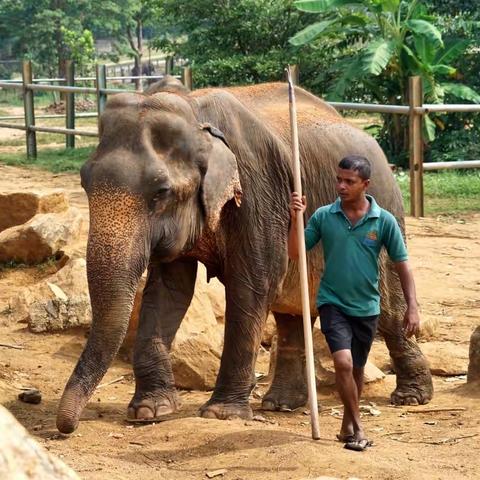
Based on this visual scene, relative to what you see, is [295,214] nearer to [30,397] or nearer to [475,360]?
[475,360]

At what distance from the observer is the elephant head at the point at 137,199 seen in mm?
5422

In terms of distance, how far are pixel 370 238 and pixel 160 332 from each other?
1.48m

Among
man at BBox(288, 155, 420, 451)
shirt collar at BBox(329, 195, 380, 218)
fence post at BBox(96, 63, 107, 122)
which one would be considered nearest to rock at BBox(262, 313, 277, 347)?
man at BBox(288, 155, 420, 451)

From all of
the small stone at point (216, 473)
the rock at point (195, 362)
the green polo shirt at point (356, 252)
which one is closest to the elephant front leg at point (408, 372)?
the rock at point (195, 362)

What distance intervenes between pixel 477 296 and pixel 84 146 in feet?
41.5

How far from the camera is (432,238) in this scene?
1180 centimetres

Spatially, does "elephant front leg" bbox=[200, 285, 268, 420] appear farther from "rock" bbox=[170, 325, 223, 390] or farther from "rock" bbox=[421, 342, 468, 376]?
"rock" bbox=[421, 342, 468, 376]

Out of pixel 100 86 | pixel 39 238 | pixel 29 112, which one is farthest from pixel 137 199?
pixel 29 112

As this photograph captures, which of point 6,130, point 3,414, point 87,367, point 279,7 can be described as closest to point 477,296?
point 87,367

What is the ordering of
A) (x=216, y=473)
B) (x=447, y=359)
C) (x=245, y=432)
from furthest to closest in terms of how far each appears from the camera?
(x=447, y=359), (x=245, y=432), (x=216, y=473)

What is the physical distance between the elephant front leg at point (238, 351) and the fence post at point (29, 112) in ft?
45.4

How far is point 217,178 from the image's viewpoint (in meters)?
5.88

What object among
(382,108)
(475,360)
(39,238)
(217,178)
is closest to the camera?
(217,178)

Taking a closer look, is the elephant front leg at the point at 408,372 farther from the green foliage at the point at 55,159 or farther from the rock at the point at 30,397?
the green foliage at the point at 55,159
